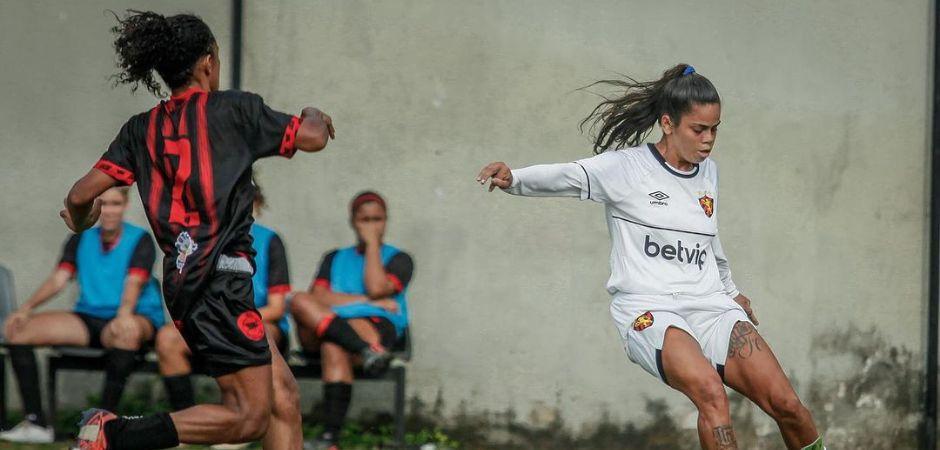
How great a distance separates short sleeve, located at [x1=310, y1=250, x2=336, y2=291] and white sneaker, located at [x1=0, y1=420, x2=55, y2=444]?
1.66 meters

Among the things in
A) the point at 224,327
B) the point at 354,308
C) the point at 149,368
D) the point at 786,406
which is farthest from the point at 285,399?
the point at 149,368

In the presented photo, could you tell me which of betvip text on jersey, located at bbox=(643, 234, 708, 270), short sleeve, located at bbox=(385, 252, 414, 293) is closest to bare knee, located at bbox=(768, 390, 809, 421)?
betvip text on jersey, located at bbox=(643, 234, 708, 270)

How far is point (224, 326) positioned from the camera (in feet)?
16.1

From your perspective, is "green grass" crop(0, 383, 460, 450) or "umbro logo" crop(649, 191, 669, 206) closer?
"umbro logo" crop(649, 191, 669, 206)

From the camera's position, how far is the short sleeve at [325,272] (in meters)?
7.84

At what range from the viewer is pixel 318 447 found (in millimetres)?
7387

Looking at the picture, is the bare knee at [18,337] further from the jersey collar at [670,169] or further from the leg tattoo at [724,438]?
the leg tattoo at [724,438]

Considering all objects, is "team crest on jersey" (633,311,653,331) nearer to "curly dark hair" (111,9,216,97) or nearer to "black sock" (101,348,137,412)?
"curly dark hair" (111,9,216,97)

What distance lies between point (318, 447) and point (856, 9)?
4.14 meters

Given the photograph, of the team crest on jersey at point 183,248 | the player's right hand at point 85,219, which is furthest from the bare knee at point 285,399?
the player's right hand at point 85,219

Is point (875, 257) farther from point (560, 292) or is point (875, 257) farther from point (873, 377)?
point (560, 292)

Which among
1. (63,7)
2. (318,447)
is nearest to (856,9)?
(318,447)

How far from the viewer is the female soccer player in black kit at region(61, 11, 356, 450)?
4887 mm

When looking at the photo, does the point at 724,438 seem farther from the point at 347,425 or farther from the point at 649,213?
the point at 347,425
